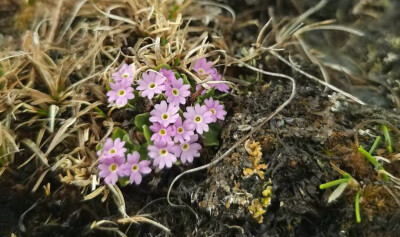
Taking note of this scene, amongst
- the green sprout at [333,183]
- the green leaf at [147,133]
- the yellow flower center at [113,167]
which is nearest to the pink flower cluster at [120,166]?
the yellow flower center at [113,167]

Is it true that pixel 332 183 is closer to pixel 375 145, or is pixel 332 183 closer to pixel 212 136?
pixel 375 145

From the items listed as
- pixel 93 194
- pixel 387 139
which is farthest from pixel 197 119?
pixel 387 139

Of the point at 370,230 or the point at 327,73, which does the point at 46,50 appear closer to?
the point at 327,73

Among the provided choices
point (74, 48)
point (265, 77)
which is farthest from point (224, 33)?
point (74, 48)

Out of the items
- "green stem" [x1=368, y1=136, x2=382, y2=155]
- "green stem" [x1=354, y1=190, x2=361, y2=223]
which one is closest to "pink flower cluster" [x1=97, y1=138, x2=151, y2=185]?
"green stem" [x1=354, y1=190, x2=361, y2=223]

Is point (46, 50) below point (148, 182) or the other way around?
the other way around

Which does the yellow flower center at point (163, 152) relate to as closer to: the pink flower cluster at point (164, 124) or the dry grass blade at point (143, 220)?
the pink flower cluster at point (164, 124)
